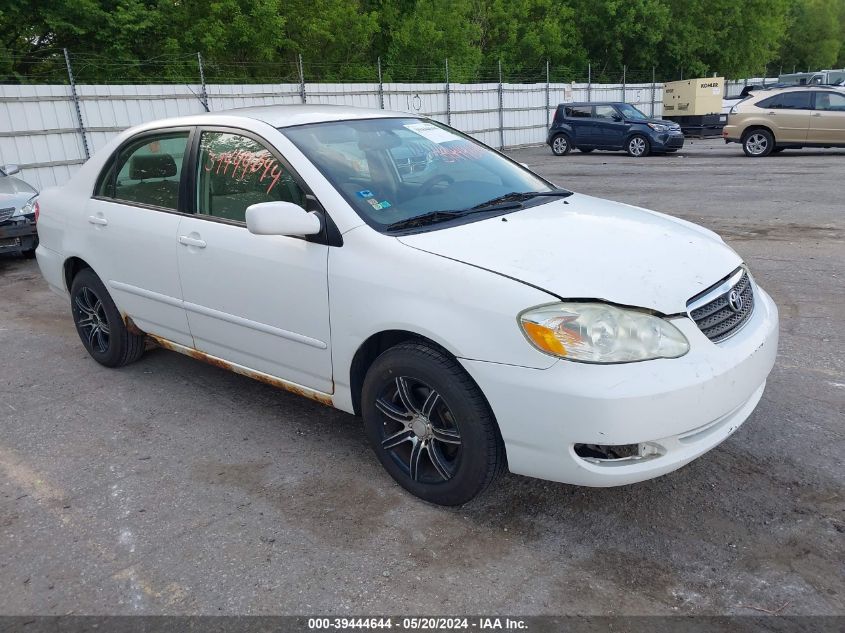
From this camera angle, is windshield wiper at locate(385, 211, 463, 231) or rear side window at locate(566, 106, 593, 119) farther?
rear side window at locate(566, 106, 593, 119)

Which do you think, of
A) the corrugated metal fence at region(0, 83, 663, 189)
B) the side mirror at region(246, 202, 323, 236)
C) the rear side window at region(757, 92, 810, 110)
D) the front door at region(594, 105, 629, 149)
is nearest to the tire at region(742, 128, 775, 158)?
the rear side window at region(757, 92, 810, 110)

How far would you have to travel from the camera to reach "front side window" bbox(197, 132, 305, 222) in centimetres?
350

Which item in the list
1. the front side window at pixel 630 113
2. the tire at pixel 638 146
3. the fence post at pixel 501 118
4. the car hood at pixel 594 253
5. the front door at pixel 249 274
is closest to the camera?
the car hood at pixel 594 253

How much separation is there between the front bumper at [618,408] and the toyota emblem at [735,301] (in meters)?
0.20

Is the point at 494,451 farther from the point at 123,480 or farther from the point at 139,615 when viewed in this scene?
the point at 123,480

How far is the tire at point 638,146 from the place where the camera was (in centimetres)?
1934

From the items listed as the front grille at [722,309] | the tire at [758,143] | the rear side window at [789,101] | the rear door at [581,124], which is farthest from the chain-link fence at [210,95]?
the rear side window at [789,101]

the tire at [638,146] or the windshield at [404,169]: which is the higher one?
the windshield at [404,169]

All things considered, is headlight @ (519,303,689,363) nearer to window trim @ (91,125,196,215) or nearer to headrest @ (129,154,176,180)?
window trim @ (91,125,196,215)

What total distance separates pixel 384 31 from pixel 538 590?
33194 mm

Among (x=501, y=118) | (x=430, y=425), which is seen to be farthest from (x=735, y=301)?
(x=501, y=118)

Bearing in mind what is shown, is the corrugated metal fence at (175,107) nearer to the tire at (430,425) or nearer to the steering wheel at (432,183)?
the steering wheel at (432,183)

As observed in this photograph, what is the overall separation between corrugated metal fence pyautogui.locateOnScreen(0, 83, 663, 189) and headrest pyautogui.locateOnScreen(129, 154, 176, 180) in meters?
9.71

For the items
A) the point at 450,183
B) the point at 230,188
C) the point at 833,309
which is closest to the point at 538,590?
the point at 450,183
